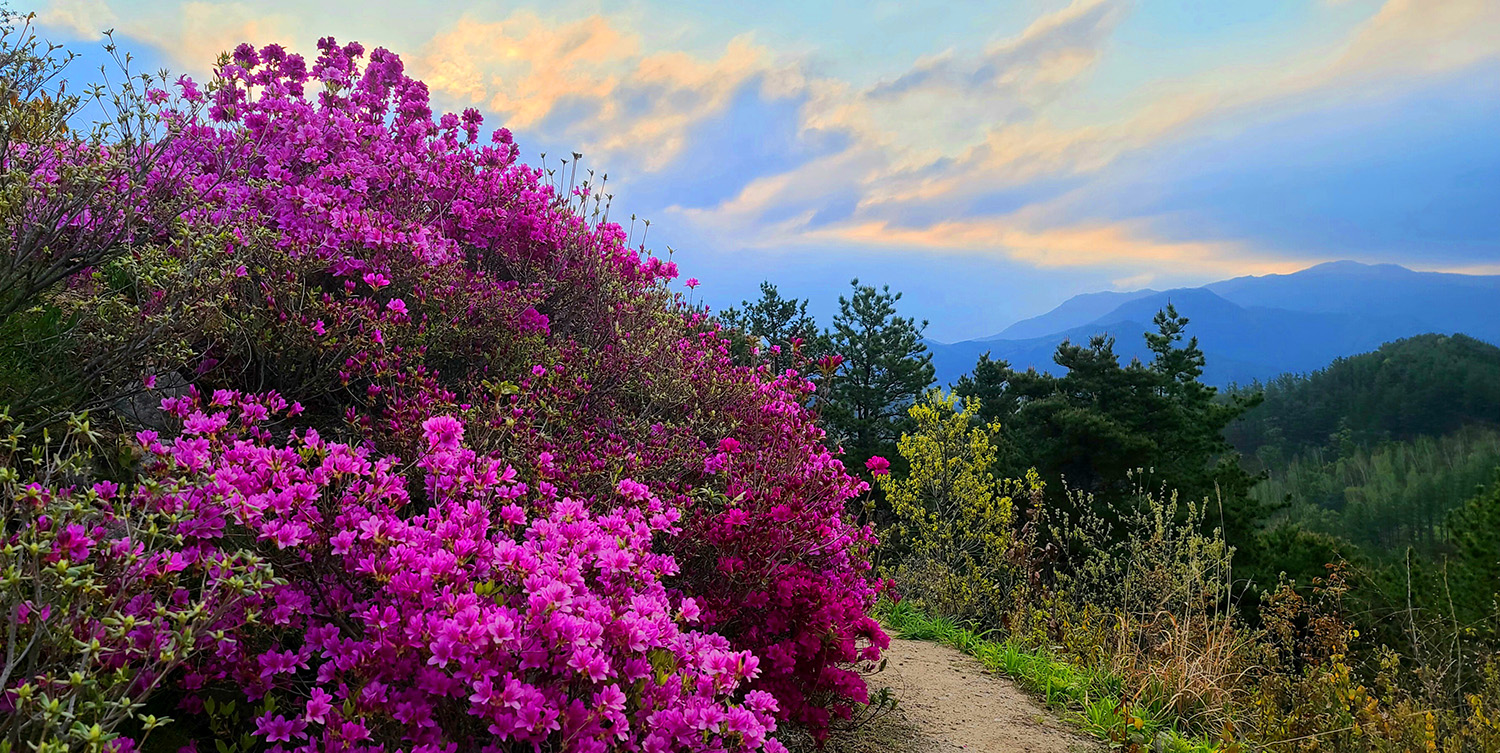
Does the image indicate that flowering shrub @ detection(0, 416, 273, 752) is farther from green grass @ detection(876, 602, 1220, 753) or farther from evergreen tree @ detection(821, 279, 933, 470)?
evergreen tree @ detection(821, 279, 933, 470)

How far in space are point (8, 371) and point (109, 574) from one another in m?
1.97

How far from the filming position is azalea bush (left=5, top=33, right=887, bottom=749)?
218cm

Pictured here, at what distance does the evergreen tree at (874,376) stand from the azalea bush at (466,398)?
1747 centimetres

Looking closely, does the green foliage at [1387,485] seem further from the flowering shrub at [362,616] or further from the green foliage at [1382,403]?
the flowering shrub at [362,616]

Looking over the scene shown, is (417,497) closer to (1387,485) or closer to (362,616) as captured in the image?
(362,616)

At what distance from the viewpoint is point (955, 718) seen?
463 centimetres

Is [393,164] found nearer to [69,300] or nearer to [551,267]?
[551,267]

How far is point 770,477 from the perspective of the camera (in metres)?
4.21

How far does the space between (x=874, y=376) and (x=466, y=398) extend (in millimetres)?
20930

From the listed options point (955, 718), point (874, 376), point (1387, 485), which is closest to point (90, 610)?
point (955, 718)

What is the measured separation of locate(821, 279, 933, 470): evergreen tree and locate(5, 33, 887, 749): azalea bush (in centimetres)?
1747

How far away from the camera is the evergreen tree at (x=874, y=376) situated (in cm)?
2325

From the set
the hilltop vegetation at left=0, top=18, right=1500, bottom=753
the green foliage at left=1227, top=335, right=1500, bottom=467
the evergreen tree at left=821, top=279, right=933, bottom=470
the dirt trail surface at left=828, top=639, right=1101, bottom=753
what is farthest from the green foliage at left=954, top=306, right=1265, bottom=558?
the green foliage at left=1227, top=335, right=1500, bottom=467

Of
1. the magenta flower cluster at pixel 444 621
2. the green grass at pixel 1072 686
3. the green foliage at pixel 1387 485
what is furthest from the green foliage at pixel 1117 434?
the green foliage at pixel 1387 485
